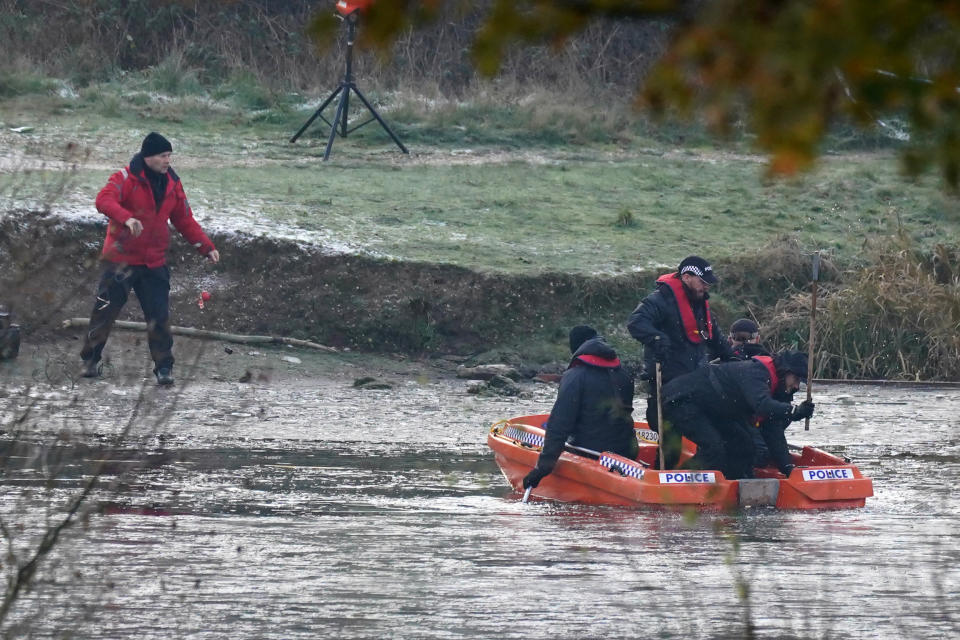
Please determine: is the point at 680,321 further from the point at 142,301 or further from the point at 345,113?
the point at 345,113

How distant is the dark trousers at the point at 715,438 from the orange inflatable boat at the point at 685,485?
0.24 meters

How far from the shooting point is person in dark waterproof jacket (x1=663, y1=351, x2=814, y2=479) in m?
10.1

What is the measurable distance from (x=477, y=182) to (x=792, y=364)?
10.1 m

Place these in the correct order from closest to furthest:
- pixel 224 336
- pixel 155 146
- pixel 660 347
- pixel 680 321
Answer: pixel 660 347 < pixel 680 321 < pixel 155 146 < pixel 224 336

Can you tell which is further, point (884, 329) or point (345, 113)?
point (345, 113)

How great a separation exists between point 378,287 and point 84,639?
31.7 ft

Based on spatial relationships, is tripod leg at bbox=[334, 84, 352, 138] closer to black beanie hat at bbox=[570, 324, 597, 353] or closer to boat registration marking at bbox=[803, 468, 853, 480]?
black beanie hat at bbox=[570, 324, 597, 353]

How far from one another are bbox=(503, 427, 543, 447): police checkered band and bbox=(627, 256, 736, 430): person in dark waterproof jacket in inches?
35.5

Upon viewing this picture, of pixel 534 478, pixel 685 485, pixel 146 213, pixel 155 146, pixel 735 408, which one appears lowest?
pixel 534 478

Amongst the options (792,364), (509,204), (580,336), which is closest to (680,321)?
(580,336)

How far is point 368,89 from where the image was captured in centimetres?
2330

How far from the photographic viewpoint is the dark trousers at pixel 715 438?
10.4 metres

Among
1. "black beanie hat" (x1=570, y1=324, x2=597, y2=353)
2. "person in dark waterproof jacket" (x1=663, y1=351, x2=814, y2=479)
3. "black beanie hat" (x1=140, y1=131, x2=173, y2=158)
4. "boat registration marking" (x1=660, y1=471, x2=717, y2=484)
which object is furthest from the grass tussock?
"black beanie hat" (x1=140, y1=131, x2=173, y2=158)

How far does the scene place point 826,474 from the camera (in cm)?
1017
